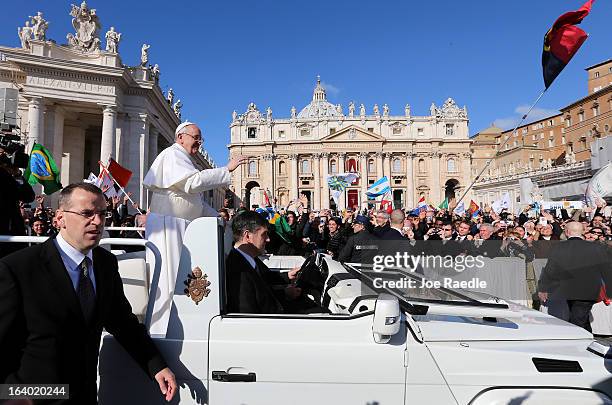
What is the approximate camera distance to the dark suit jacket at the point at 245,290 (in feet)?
8.52

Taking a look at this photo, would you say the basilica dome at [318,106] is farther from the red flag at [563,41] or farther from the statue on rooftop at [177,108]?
the red flag at [563,41]

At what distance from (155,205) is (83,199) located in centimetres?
128

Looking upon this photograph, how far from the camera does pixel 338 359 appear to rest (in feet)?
7.25

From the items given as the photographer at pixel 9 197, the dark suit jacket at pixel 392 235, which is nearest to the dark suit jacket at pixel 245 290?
the photographer at pixel 9 197

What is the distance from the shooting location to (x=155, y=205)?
10.8ft

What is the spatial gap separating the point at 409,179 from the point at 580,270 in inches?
3260

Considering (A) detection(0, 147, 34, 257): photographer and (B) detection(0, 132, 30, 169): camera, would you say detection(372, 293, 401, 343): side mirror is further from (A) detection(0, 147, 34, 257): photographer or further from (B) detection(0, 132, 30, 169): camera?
(B) detection(0, 132, 30, 169): camera

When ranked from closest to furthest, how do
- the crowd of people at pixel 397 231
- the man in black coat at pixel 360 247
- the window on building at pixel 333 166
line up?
1. the man in black coat at pixel 360 247
2. the crowd of people at pixel 397 231
3. the window on building at pixel 333 166

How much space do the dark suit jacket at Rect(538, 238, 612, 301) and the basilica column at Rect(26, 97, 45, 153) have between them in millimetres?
26790

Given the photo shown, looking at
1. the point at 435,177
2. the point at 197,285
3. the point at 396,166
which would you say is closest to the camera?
the point at 197,285

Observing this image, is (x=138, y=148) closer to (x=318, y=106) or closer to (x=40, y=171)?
(x=40, y=171)

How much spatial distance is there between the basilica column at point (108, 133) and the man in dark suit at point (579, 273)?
85.9 feet

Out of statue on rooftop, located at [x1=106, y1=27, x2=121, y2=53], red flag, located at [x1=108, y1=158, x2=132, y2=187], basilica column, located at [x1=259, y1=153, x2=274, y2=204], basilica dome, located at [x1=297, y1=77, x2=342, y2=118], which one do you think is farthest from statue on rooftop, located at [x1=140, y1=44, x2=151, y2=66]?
basilica dome, located at [x1=297, y1=77, x2=342, y2=118]

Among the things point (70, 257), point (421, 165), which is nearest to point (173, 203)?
point (70, 257)
